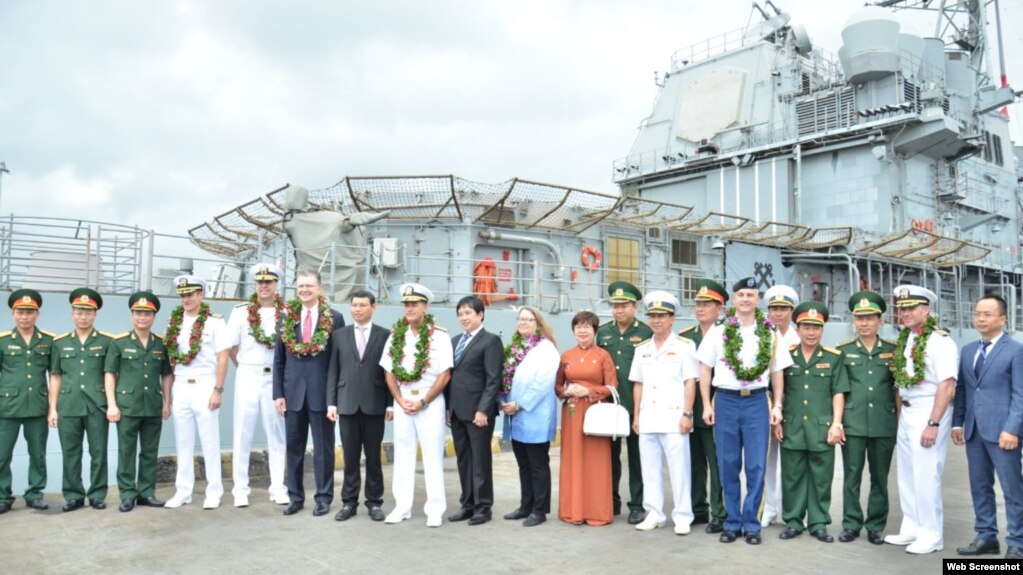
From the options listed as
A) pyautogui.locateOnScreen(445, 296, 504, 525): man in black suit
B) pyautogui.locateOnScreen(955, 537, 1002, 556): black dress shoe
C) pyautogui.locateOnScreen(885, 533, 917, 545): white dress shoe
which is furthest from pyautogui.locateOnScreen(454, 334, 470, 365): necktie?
pyautogui.locateOnScreen(955, 537, 1002, 556): black dress shoe

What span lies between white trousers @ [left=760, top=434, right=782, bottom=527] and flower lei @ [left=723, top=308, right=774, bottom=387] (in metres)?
0.87

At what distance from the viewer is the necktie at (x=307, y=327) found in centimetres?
629

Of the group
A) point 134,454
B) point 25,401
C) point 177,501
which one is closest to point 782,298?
point 177,501

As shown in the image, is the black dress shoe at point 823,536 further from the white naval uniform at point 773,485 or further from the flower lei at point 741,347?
the flower lei at point 741,347

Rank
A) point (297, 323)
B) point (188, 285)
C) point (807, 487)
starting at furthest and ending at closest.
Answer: point (188, 285)
point (297, 323)
point (807, 487)

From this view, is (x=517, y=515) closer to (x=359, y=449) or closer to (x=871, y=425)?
(x=359, y=449)

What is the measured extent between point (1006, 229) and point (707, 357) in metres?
24.2

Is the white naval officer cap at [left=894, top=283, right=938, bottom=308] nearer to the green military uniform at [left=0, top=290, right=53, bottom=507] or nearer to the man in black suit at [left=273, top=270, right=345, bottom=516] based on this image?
the man in black suit at [left=273, top=270, right=345, bottom=516]

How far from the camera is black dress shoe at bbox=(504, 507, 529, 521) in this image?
6.04 meters

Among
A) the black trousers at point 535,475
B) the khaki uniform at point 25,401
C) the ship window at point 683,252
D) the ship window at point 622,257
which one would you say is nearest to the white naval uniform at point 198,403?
the khaki uniform at point 25,401

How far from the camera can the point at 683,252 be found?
17.0m

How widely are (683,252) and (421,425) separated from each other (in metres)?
12.1

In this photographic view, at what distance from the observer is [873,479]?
5406 millimetres

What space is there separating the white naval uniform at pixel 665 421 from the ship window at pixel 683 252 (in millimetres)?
11342
